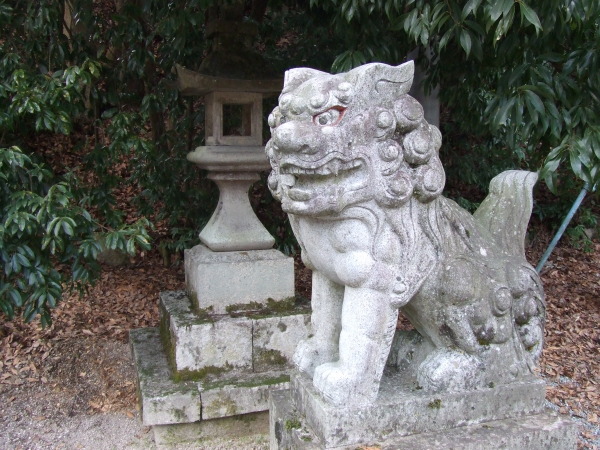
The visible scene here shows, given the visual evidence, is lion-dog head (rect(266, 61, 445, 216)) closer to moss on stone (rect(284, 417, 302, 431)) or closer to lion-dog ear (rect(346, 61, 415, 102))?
lion-dog ear (rect(346, 61, 415, 102))

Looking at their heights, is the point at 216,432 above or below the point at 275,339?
Result: below

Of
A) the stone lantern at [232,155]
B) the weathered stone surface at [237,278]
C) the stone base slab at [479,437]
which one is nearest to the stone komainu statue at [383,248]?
the stone base slab at [479,437]

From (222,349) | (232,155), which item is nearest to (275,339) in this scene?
(222,349)

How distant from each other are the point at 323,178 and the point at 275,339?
6.94ft

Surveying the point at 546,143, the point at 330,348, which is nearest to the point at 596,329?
the point at 546,143

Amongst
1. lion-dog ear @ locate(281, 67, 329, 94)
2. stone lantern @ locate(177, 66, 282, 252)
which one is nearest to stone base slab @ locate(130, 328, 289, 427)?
stone lantern @ locate(177, 66, 282, 252)

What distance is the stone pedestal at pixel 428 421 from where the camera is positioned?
2.05m

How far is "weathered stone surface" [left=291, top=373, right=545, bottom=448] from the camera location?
6.70ft

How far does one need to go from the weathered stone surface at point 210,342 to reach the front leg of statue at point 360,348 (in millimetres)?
1764

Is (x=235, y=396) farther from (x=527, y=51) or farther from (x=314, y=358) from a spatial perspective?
(x=527, y=51)

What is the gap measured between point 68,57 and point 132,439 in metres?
2.54

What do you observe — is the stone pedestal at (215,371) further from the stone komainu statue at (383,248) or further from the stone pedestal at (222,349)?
the stone komainu statue at (383,248)

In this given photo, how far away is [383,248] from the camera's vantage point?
2037 mm

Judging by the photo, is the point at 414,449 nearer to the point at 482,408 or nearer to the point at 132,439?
the point at 482,408
